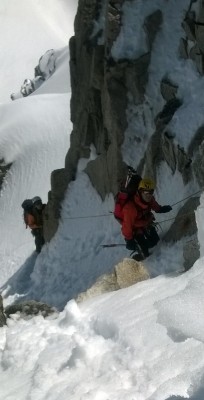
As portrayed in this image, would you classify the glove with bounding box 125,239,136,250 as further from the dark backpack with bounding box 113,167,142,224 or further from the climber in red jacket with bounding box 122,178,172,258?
the dark backpack with bounding box 113,167,142,224

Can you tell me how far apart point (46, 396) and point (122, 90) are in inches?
450

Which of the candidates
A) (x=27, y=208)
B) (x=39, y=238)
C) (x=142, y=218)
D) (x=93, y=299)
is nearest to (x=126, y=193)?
(x=142, y=218)

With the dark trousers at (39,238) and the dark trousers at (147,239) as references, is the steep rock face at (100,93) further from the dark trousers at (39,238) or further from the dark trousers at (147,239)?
the dark trousers at (147,239)

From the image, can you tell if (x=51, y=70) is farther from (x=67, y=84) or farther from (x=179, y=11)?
(x=179, y=11)

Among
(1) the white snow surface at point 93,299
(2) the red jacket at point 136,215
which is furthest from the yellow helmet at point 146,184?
(1) the white snow surface at point 93,299

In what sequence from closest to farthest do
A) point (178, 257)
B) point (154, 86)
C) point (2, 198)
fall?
point (178, 257)
point (154, 86)
point (2, 198)

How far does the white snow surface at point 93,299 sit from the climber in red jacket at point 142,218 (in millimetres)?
263

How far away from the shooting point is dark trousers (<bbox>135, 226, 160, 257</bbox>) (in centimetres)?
1123

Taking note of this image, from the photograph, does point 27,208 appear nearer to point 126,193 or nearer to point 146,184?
point 126,193

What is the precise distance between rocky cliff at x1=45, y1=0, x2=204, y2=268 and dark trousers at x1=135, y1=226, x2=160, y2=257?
0.33 metres

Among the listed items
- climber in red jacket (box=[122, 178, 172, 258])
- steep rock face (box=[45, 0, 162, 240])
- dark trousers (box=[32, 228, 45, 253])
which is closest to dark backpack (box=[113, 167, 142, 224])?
climber in red jacket (box=[122, 178, 172, 258])

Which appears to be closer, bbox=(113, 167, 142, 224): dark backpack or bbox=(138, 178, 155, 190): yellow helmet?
bbox=(138, 178, 155, 190): yellow helmet

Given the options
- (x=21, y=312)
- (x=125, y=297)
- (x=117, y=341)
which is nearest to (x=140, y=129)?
(x=21, y=312)

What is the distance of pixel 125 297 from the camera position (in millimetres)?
6613
